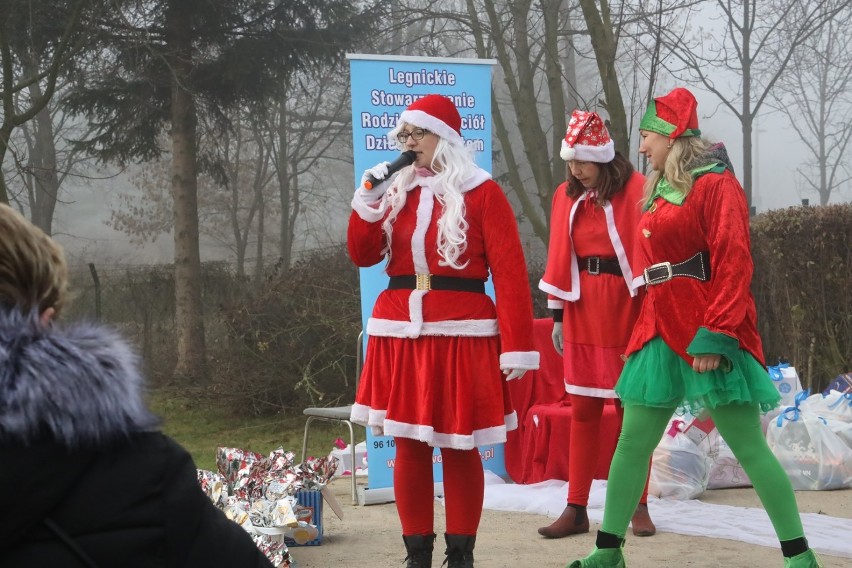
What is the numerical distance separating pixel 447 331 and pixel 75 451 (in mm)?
2503

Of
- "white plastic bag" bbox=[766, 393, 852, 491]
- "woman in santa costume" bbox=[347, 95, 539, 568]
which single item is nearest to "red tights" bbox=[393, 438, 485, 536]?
"woman in santa costume" bbox=[347, 95, 539, 568]

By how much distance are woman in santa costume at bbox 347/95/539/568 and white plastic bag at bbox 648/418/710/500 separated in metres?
2.02

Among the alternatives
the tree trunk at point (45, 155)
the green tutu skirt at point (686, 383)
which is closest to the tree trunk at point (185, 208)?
the green tutu skirt at point (686, 383)

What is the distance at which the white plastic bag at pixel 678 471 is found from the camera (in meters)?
5.79

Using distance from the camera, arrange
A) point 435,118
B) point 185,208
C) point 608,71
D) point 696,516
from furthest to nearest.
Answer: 1. point 185,208
2. point 608,71
3. point 696,516
4. point 435,118

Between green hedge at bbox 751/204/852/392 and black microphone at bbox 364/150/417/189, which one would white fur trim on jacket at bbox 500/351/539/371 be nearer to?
black microphone at bbox 364/150/417/189

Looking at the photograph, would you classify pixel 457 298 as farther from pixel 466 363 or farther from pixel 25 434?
pixel 25 434

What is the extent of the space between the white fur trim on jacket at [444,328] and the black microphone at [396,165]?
52 cm

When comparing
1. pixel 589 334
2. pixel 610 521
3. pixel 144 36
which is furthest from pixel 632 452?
pixel 144 36

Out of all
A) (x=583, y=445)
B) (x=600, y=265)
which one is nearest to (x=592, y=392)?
(x=583, y=445)

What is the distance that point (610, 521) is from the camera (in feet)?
13.1

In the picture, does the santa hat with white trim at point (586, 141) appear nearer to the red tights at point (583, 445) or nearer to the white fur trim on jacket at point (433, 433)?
the red tights at point (583, 445)

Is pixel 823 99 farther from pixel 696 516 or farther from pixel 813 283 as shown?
pixel 696 516

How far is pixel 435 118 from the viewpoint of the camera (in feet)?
13.5
